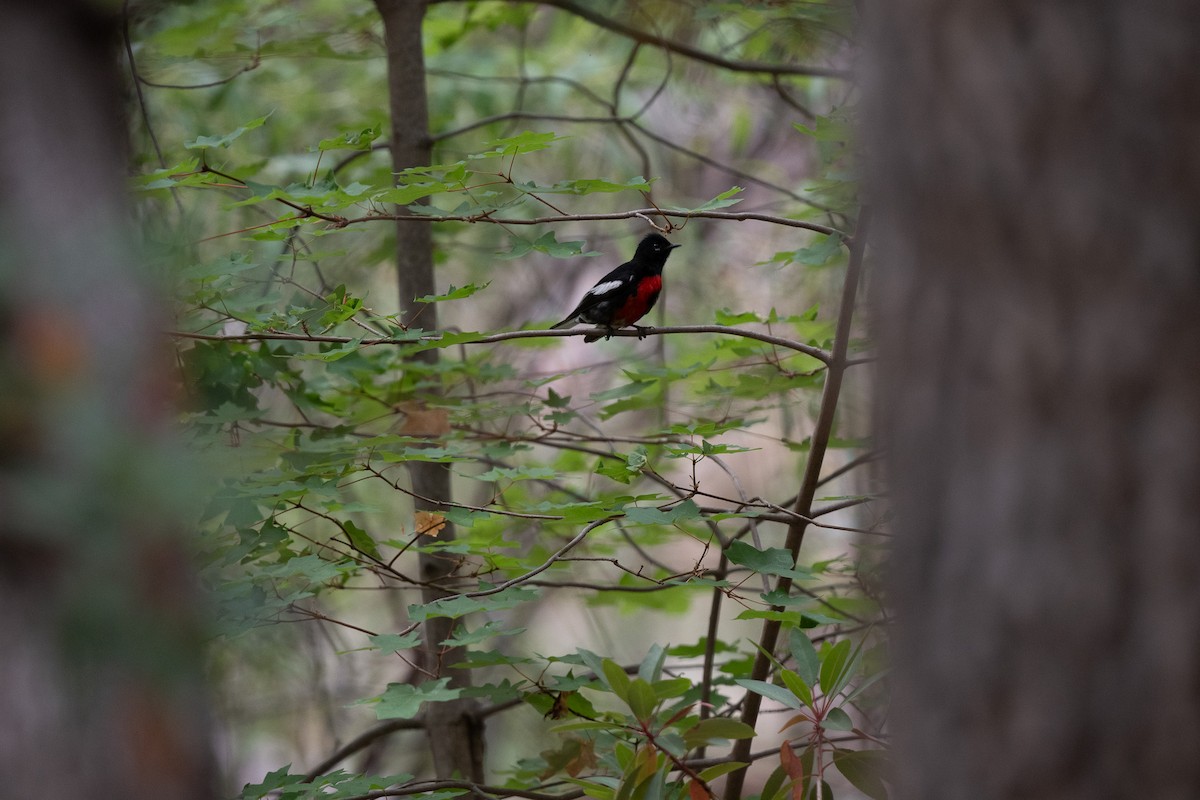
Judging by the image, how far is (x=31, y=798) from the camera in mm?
1308

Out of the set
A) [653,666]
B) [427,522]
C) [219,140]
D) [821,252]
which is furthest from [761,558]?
[219,140]

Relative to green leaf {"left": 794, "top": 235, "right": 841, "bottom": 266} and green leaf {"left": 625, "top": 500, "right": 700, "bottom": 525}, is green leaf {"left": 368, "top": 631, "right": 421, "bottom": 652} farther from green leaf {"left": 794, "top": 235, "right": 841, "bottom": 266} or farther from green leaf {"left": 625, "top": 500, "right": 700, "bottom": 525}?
green leaf {"left": 794, "top": 235, "right": 841, "bottom": 266}

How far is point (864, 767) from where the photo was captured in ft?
8.34

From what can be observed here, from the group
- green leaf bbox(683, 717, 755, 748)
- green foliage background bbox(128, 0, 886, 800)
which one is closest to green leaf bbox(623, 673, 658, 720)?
green foliage background bbox(128, 0, 886, 800)

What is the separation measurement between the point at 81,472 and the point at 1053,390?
1.19 metres

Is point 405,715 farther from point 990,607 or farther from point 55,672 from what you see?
point 990,607

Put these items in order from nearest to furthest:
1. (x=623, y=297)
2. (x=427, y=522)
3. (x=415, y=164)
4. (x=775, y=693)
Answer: (x=775, y=693)
(x=427, y=522)
(x=415, y=164)
(x=623, y=297)

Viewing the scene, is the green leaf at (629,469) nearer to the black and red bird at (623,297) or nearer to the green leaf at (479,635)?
the green leaf at (479,635)

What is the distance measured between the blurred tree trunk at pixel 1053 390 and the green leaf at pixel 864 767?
132 cm

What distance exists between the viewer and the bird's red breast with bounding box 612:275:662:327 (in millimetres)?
4641

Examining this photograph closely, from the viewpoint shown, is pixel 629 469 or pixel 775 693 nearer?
pixel 775 693

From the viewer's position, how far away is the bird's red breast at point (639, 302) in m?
4.64

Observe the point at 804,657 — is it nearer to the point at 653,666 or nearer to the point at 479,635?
the point at 653,666

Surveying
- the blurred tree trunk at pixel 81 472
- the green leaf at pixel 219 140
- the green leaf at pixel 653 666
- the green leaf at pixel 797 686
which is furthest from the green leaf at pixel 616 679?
the green leaf at pixel 219 140
